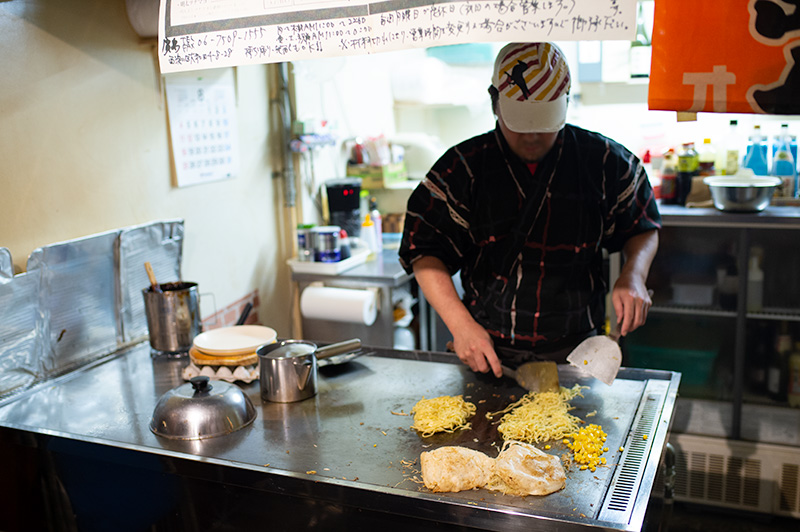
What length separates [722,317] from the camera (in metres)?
3.32

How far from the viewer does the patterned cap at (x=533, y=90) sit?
1.96 m

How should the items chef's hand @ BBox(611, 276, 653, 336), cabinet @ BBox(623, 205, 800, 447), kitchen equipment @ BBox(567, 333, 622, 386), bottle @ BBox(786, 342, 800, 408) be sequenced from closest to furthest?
kitchen equipment @ BBox(567, 333, 622, 386), chef's hand @ BBox(611, 276, 653, 336), cabinet @ BBox(623, 205, 800, 447), bottle @ BBox(786, 342, 800, 408)

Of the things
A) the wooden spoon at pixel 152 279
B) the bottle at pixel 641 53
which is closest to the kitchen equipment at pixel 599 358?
the wooden spoon at pixel 152 279

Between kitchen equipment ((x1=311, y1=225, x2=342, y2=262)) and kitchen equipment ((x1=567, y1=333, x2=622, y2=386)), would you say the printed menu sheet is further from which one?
kitchen equipment ((x1=567, y1=333, x2=622, y2=386))

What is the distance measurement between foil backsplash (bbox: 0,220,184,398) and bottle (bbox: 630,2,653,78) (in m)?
2.45

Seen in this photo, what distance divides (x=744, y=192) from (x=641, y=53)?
1019 mm

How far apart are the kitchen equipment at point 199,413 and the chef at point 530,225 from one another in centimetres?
67

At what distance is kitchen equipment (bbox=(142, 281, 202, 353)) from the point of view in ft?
7.38

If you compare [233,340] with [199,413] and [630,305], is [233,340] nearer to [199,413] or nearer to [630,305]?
[199,413]

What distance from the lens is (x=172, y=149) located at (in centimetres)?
262

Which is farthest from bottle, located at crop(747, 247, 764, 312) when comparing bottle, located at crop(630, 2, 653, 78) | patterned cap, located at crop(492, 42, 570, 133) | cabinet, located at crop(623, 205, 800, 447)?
patterned cap, located at crop(492, 42, 570, 133)

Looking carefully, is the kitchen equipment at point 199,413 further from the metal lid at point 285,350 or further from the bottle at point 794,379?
the bottle at point 794,379

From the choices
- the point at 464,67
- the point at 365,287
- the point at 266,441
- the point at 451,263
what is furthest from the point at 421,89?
the point at 266,441

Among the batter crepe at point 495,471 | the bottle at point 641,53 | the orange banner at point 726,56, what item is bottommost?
the batter crepe at point 495,471
